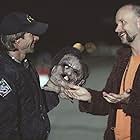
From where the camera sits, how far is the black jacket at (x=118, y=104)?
4.31 metres

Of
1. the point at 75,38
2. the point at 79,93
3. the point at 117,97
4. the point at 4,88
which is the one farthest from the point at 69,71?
the point at 75,38

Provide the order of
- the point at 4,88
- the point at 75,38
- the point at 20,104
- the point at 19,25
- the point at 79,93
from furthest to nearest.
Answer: the point at 75,38 → the point at 79,93 → the point at 19,25 → the point at 20,104 → the point at 4,88

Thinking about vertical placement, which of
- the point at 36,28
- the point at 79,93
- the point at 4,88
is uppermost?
the point at 36,28

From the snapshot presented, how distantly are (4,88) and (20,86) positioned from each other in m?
0.16

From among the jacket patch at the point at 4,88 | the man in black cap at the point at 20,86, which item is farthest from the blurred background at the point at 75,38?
the jacket patch at the point at 4,88

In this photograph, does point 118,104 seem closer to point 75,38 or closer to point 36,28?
point 36,28

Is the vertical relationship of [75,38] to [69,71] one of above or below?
below

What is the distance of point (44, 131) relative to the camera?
446 centimetres

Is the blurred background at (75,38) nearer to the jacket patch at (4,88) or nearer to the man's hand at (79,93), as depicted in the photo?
the man's hand at (79,93)

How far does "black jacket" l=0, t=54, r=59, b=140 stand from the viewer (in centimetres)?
416

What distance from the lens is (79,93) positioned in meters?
4.76

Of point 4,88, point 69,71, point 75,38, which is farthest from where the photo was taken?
point 75,38

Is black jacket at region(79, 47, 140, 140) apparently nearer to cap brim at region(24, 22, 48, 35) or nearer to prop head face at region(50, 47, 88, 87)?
prop head face at region(50, 47, 88, 87)

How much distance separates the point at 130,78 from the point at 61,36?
1883 centimetres
